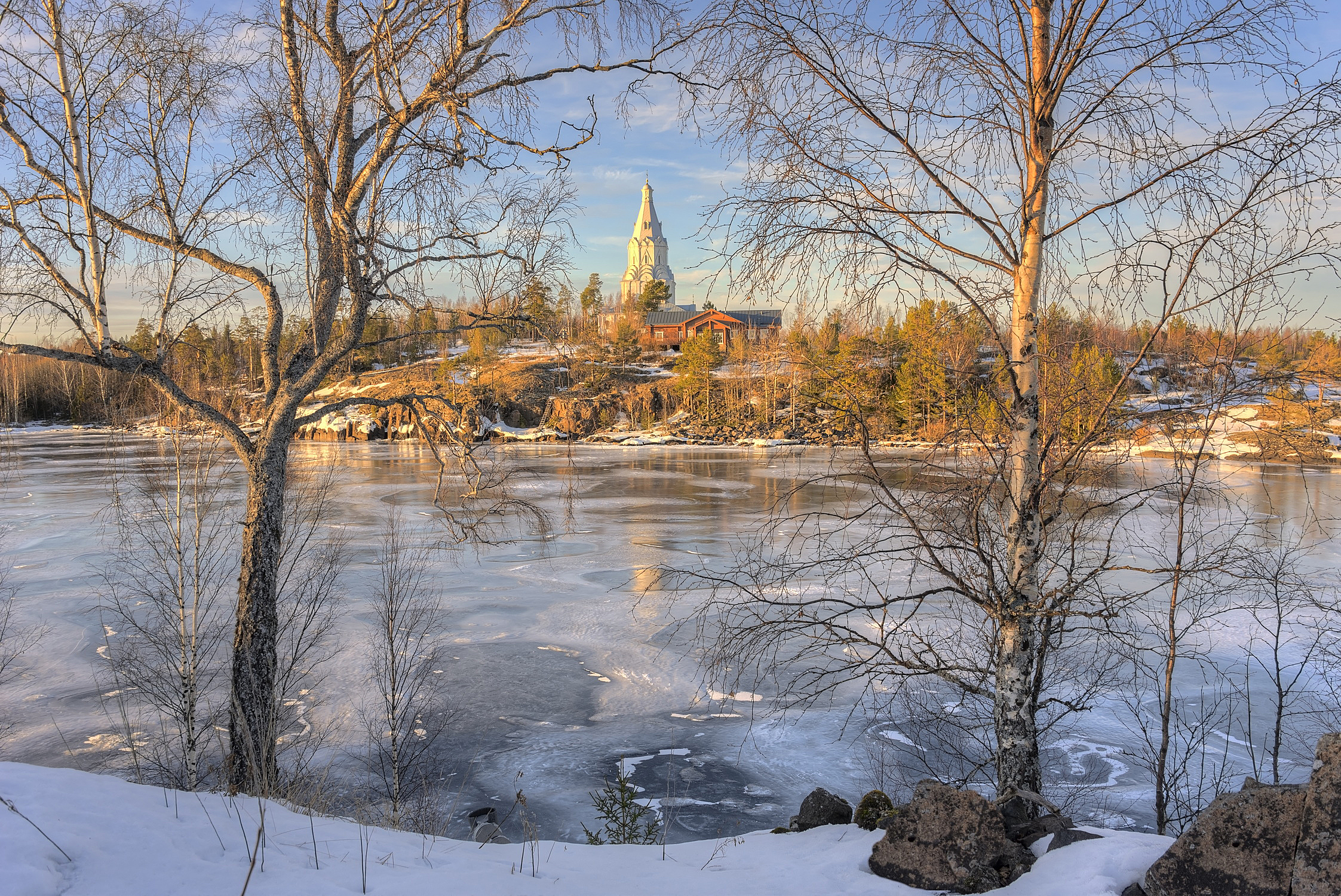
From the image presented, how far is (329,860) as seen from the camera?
150 inches

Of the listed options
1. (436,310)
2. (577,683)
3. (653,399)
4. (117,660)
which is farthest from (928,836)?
(653,399)

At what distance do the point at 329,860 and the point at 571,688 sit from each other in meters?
8.00

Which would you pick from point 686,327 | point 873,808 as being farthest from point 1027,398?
point 686,327

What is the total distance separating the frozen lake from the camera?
8.84 metres

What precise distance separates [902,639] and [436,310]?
9213 millimetres

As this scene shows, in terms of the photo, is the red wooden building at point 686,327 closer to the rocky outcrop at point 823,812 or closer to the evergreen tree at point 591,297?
the evergreen tree at point 591,297

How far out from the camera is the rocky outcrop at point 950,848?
13.3 ft

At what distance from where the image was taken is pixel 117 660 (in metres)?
12.7

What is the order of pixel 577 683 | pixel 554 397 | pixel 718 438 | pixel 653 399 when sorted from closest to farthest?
1. pixel 554 397
2. pixel 577 683
3. pixel 718 438
4. pixel 653 399

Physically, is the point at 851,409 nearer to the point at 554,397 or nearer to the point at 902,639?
the point at 554,397

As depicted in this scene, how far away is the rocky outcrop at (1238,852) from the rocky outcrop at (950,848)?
2.68 ft

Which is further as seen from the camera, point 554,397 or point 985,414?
Result: point 554,397

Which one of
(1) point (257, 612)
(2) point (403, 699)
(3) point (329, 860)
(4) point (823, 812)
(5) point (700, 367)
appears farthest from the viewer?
(5) point (700, 367)

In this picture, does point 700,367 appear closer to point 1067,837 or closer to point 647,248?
point 1067,837
